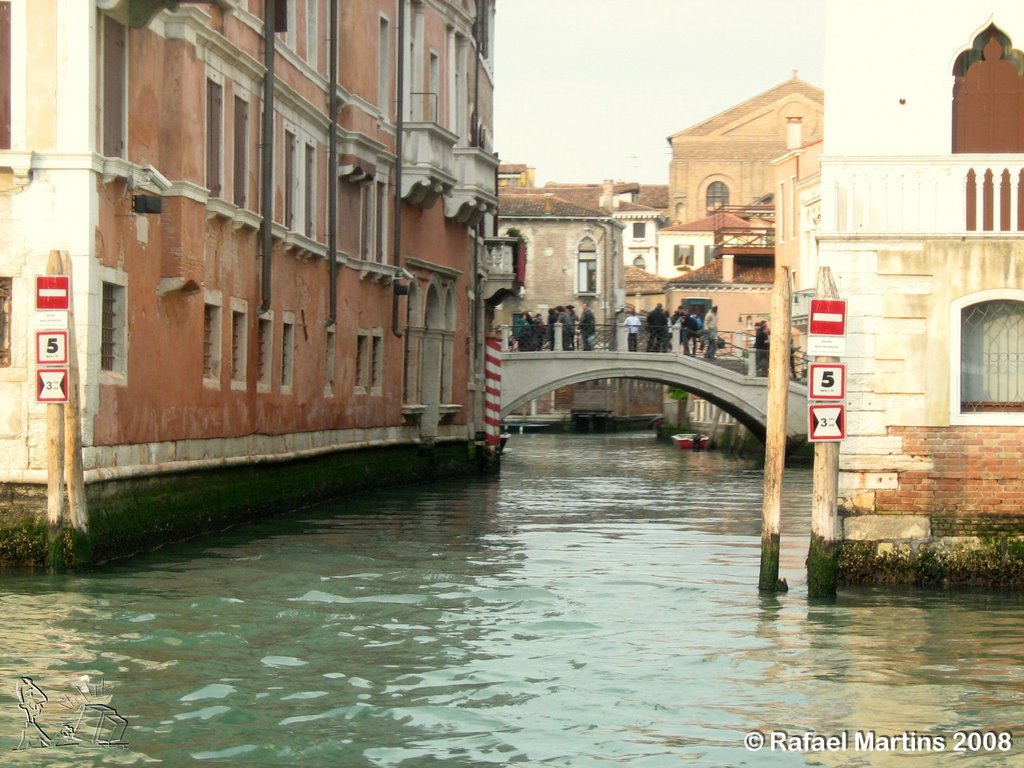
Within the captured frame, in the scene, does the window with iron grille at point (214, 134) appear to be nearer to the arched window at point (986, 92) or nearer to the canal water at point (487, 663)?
the canal water at point (487, 663)

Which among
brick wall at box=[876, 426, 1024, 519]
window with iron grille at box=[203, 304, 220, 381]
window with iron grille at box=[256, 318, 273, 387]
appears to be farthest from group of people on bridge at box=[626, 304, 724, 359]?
brick wall at box=[876, 426, 1024, 519]

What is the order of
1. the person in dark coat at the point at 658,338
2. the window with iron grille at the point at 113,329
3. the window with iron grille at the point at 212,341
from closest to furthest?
the window with iron grille at the point at 113,329
the window with iron grille at the point at 212,341
the person in dark coat at the point at 658,338

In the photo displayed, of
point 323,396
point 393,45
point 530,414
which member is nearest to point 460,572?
point 323,396

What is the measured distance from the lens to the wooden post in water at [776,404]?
11.8 m

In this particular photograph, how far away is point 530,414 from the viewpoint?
61.1 metres

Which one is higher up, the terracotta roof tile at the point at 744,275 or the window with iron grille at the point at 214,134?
the terracotta roof tile at the point at 744,275

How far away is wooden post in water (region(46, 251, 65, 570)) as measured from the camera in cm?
1220

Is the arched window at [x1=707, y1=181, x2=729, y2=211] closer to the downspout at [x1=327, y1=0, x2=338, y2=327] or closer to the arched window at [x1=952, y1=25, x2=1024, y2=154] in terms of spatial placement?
the downspout at [x1=327, y1=0, x2=338, y2=327]

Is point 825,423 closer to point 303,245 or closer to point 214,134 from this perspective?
point 214,134

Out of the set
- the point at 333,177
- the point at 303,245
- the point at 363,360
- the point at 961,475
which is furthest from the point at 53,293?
the point at 363,360

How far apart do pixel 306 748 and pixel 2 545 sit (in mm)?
5637

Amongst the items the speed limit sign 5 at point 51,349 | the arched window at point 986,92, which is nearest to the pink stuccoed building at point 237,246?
the speed limit sign 5 at point 51,349

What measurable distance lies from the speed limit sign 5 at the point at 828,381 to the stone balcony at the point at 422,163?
14215mm

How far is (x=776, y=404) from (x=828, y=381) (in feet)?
1.35
